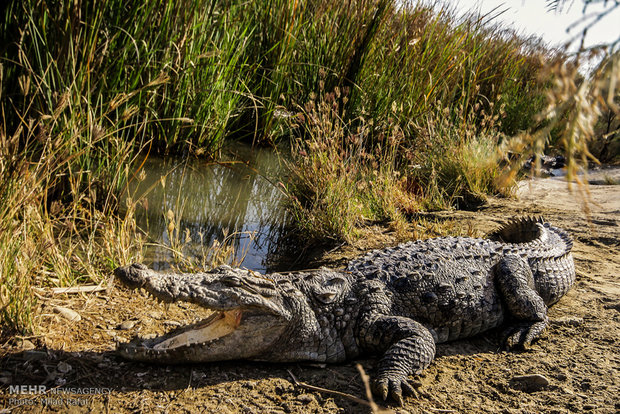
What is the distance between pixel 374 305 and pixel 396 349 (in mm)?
350

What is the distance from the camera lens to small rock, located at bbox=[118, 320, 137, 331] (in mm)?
3168

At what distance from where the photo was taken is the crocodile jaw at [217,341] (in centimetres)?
273

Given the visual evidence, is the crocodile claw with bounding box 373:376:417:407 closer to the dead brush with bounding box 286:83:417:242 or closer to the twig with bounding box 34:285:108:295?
the twig with bounding box 34:285:108:295

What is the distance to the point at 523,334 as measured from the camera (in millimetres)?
3381

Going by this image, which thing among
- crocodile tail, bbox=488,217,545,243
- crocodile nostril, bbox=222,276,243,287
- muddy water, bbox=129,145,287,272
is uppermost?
crocodile tail, bbox=488,217,545,243

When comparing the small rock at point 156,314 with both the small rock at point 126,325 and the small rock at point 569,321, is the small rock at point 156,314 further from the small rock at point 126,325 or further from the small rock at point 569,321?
the small rock at point 569,321

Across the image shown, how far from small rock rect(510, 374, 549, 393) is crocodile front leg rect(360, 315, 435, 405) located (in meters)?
0.48

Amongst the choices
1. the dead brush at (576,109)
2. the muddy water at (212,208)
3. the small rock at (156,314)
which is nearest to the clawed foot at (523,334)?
the muddy water at (212,208)

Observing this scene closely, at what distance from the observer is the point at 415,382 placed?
283cm

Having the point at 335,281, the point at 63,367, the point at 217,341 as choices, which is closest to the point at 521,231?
the point at 335,281

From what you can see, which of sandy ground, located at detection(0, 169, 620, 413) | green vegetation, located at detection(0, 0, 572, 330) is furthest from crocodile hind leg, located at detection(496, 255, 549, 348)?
green vegetation, located at detection(0, 0, 572, 330)

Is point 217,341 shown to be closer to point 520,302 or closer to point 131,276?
point 131,276

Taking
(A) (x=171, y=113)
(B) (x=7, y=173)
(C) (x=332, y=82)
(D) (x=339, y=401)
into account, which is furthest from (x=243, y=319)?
(C) (x=332, y=82)

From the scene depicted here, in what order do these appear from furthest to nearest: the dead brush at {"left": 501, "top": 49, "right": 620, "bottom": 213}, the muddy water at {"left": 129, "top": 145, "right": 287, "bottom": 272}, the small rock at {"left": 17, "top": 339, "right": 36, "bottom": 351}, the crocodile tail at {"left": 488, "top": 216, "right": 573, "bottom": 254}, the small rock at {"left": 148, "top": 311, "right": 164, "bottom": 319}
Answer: the muddy water at {"left": 129, "top": 145, "right": 287, "bottom": 272} → the crocodile tail at {"left": 488, "top": 216, "right": 573, "bottom": 254} → the small rock at {"left": 148, "top": 311, "right": 164, "bottom": 319} → the small rock at {"left": 17, "top": 339, "right": 36, "bottom": 351} → the dead brush at {"left": 501, "top": 49, "right": 620, "bottom": 213}
